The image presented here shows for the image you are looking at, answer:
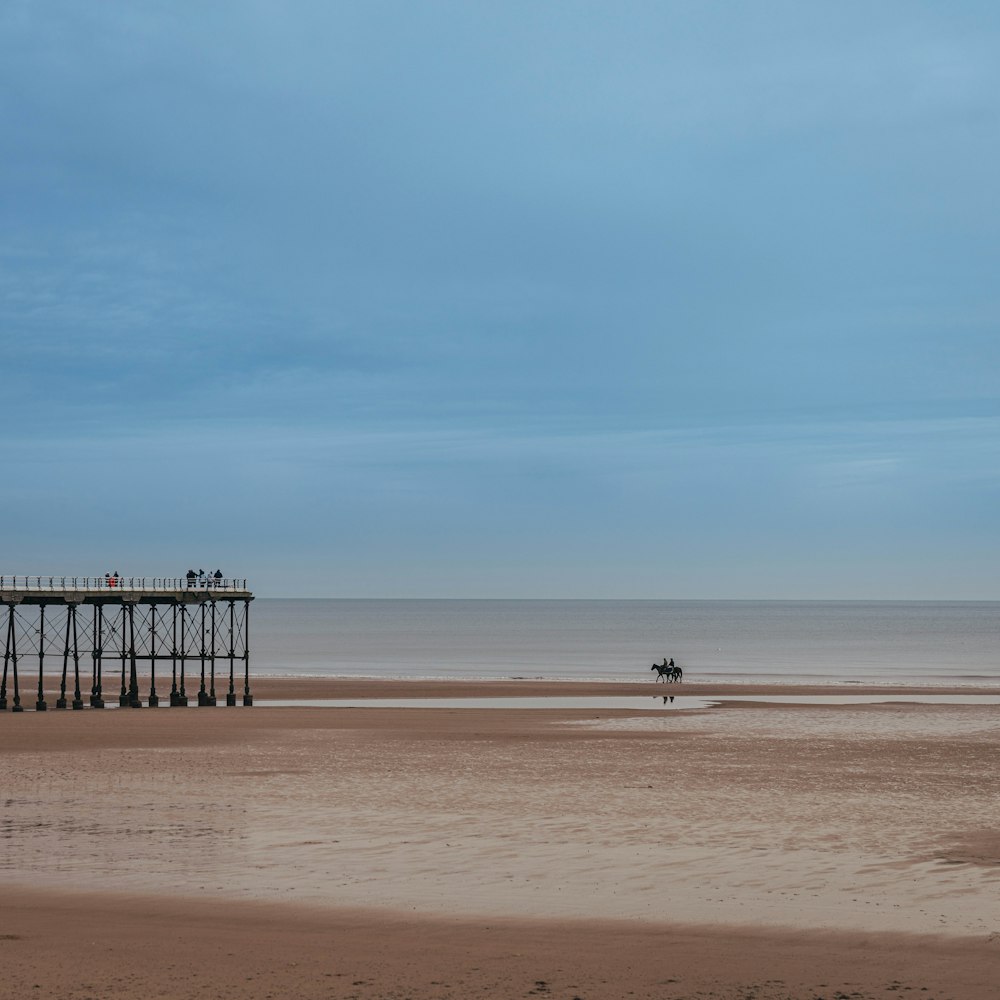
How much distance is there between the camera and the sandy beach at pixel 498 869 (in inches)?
496

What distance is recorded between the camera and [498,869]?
17922mm

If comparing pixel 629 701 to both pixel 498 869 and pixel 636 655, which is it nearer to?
pixel 498 869

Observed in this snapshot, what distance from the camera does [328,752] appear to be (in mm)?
33531

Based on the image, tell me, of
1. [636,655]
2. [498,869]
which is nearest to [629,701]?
[498,869]

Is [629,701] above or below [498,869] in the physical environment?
below

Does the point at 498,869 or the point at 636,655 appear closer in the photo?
the point at 498,869

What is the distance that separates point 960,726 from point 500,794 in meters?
23.1

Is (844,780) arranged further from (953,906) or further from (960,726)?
(960,726)

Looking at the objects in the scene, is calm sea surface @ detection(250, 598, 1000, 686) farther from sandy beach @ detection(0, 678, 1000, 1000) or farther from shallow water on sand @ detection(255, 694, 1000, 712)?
sandy beach @ detection(0, 678, 1000, 1000)

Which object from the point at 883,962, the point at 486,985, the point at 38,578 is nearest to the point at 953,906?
the point at 883,962

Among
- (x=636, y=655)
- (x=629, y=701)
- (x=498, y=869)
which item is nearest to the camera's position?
(x=498, y=869)

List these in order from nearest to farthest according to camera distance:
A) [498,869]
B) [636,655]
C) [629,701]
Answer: [498,869], [629,701], [636,655]

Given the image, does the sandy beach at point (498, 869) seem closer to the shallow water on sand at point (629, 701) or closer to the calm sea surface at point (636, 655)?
the shallow water on sand at point (629, 701)

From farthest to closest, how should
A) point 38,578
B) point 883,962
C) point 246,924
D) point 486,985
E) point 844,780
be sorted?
point 38,578 → point 844,780 → point 246,924 → point 883,962 → point 486,985
